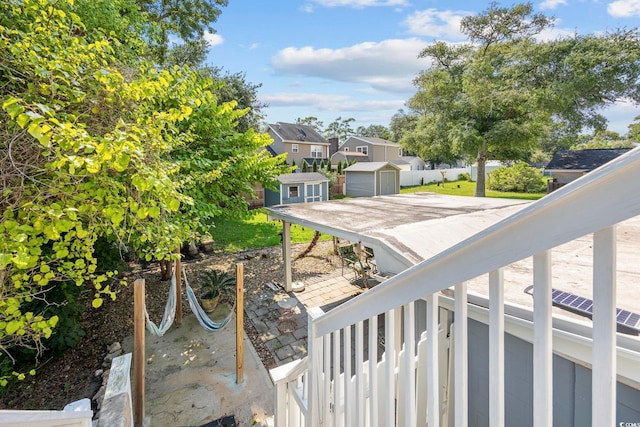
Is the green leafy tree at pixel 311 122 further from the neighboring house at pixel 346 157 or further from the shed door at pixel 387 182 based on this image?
the shed door at pixel 387 182

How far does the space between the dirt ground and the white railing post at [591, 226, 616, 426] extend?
4.50 metres

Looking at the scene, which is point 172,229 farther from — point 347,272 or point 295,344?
point 347,272

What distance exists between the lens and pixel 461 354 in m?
0.93

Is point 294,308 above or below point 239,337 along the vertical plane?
below

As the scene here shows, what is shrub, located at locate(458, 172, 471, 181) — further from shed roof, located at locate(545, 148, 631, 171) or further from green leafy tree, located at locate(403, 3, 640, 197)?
green leafy tree, located at locate(403, 3, 640, 197)

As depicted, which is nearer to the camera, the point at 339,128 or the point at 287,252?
the point at 287,252

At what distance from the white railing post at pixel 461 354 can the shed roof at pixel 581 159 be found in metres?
25.4

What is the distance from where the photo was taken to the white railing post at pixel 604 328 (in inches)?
23.1

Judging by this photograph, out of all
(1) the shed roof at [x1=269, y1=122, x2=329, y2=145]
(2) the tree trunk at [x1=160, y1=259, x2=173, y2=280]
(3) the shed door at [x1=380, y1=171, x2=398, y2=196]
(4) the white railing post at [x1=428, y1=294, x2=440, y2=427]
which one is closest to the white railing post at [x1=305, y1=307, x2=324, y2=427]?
(4) the white railing post at [x1=428, y1=294, x2=440, y2=427]

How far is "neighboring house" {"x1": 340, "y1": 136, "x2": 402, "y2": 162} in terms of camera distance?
3366 cm

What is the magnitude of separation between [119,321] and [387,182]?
62.6ft

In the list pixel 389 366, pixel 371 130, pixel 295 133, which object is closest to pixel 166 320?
pixel 389 366

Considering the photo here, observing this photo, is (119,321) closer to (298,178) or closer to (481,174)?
(298,178)

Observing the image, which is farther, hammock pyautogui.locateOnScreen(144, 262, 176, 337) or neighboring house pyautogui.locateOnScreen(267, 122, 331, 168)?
neighboring house pyautogui.locateOnScreen(267, 122, 331, 168)
